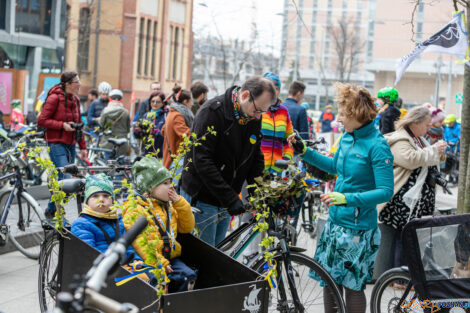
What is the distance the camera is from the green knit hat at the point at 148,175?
15.1 ft

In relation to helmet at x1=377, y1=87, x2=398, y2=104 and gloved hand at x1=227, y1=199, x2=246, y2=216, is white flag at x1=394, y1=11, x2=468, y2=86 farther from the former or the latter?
gloved hand at x1=227, y1=199, x2=246, y2=216

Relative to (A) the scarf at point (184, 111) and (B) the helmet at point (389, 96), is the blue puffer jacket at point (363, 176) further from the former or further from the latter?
(A) the scarf at point (184, 111)

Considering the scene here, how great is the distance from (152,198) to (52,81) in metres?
14.5

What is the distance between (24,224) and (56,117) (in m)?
1.63

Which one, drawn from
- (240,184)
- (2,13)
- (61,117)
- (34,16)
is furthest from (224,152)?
(34,16)

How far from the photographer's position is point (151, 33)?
4759 cm

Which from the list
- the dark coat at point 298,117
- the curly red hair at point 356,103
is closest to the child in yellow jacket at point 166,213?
the curly red hair at point 356,103

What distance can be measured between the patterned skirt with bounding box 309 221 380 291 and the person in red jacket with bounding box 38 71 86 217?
4719 millimetres

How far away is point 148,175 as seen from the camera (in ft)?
15.1

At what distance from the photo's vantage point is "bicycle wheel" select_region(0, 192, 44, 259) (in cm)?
768

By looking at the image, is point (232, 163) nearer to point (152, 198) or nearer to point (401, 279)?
point (152, 198)

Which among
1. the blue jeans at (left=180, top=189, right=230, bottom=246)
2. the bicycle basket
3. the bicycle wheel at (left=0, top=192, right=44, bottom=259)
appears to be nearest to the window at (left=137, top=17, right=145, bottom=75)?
the bicycle wheel at (left=0, top=192, right=44, bottom=259)

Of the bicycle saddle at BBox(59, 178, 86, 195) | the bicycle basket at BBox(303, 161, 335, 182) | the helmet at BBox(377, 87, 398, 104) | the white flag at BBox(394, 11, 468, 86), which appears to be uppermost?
the white flag at BBox(394, 11, 468, 86)

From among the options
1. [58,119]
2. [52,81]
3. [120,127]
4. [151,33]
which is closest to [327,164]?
[58,119]
